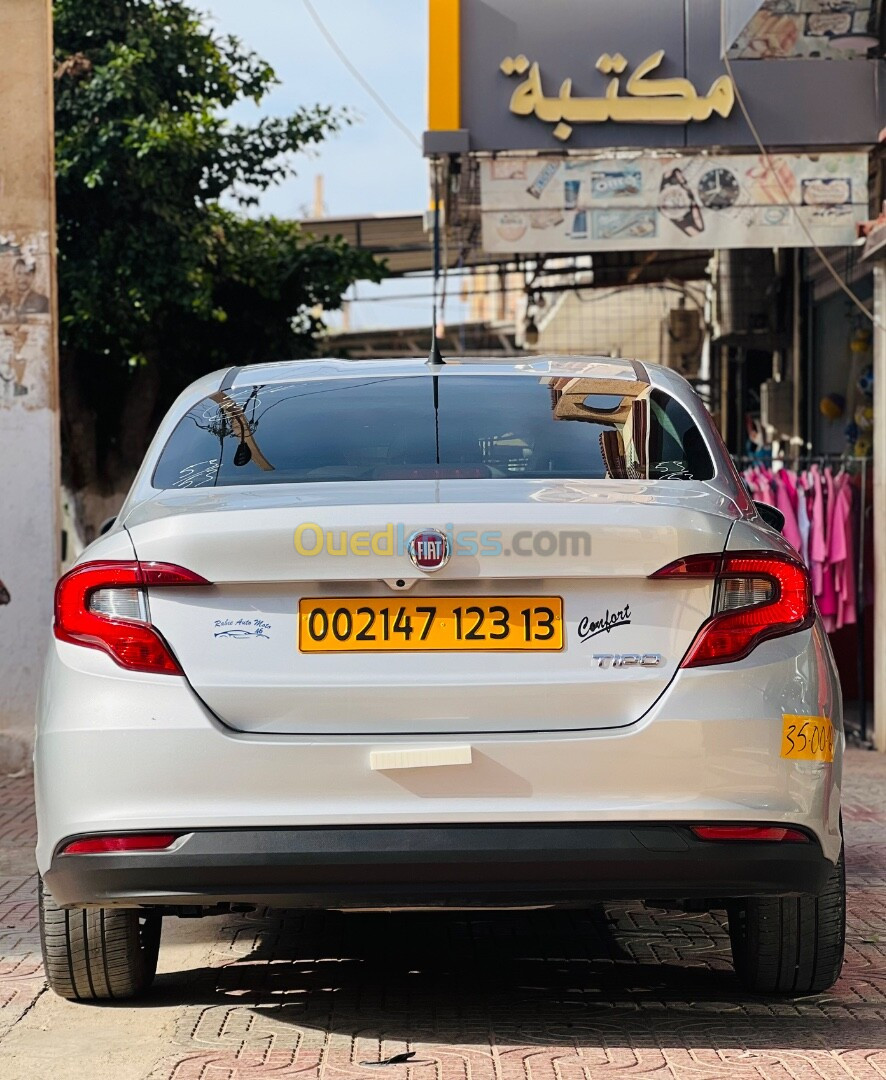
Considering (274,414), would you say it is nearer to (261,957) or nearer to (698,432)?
(698,432)

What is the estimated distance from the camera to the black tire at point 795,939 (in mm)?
4371

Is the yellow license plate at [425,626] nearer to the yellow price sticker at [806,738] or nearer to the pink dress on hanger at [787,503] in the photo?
the yellow price sticker at [806,738]

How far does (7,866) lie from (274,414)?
2.81 metres

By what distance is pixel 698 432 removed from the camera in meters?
4.67

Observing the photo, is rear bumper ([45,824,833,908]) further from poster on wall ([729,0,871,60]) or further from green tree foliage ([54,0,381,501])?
green tree foliage ([54,0,381,501])

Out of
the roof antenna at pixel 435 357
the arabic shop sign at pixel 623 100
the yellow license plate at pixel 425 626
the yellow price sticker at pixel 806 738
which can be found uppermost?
the arabic shop sign at pixel 623 100

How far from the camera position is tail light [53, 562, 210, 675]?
3834mm

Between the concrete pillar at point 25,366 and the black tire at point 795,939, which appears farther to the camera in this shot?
the concrete pillar at point 25,366

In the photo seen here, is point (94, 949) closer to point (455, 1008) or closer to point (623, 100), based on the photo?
point (455, 1008)

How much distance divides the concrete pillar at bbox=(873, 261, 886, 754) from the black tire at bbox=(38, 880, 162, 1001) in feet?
21.8

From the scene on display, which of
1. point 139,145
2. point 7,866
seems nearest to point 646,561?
point 7,866

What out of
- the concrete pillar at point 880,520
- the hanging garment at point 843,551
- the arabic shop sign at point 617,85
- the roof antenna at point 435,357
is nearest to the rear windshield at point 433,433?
the roof antenna at point 435,357

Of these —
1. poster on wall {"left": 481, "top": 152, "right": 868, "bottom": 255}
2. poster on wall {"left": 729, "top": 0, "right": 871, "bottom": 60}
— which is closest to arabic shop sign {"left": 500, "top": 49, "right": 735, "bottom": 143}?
poster on wall {"left": 481, "top": 152, "right": 868, "bottom": 255}

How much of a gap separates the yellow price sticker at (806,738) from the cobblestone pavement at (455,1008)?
0.69 meters
